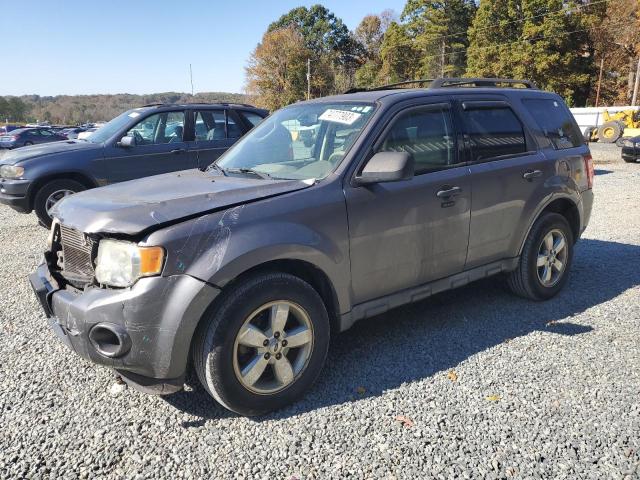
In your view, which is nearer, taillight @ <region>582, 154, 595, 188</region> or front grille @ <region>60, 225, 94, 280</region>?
front grille @ <region>60, 225, 94, 280</region>

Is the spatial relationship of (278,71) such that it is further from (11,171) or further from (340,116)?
(340,116)

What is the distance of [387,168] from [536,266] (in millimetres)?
2110

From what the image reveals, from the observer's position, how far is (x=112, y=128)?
7.92 metres

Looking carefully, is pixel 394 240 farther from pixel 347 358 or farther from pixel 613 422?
pixel 613 422

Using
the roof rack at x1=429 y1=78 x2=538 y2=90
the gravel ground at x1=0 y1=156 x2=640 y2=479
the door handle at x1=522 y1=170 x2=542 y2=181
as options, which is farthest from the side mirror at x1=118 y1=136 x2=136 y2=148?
the door handle at x1=522 y1=170 x2=542 y2=181

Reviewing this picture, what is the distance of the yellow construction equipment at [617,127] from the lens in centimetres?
2400

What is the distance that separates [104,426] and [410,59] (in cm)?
6948

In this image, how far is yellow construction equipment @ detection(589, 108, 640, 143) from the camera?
2400 centimetres

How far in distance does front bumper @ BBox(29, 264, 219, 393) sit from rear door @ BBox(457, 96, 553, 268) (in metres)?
2.25

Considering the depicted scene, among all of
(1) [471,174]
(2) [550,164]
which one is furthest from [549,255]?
(1) [471,174]

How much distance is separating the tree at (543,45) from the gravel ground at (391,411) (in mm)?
45447

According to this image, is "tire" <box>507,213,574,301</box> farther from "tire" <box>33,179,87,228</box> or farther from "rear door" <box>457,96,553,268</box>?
"tire" <box>33,179,87,228</box>

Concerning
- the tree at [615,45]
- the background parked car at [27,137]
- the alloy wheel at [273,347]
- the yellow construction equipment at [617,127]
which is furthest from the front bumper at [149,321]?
the tree at [615,45]

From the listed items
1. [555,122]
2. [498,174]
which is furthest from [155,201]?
[555,122]
